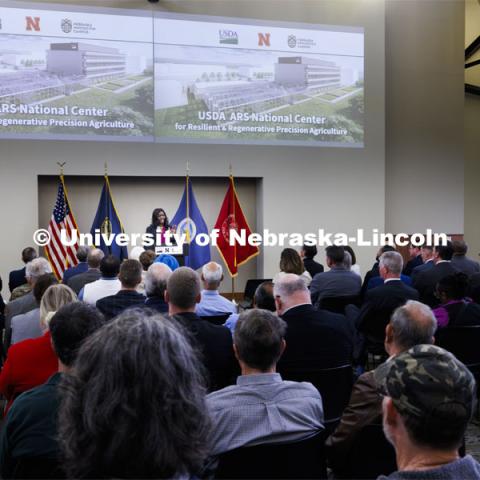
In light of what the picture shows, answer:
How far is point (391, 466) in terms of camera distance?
1.96m

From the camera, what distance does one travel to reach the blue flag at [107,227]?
788cm

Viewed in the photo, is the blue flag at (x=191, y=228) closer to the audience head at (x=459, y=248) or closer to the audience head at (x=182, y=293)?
Result: the audience head at (x=459, y=248)

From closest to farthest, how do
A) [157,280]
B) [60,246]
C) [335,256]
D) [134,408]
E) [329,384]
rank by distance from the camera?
[134,408], [329,384], [157,280], [335,256], [60,246]

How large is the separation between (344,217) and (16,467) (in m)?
8.57

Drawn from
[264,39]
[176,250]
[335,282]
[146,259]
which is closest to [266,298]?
[335,282]

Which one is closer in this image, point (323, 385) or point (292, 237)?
point (323, 385)

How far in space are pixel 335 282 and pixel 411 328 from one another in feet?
8.52

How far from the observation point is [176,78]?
342 inches

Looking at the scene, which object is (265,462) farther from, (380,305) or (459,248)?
(459,248)

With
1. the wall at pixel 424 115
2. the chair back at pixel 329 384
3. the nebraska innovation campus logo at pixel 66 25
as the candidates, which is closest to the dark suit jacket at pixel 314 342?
the chair back at pixel 329 384

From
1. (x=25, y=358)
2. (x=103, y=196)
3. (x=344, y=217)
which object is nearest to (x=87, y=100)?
(x=103, y=196)

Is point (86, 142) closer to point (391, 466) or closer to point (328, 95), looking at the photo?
point (328, 95)

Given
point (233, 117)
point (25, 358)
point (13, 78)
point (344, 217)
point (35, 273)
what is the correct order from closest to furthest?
1. point (25, 358)
2. point (35, 273)
3. point (13, 78)
4. point (233, 117)
5. point (344, 217)

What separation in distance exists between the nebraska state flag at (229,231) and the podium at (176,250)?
1.70 feet
